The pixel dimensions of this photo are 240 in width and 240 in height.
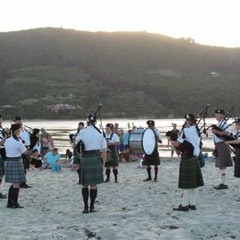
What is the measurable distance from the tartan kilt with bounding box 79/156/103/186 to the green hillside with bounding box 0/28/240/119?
70.6 meters

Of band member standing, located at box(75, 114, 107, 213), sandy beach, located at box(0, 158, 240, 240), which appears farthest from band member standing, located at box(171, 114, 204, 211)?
band member standing, located at box(75, 114, 107, 213)

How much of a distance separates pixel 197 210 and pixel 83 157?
2.28m

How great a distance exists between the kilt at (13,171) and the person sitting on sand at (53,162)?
20.9 ft

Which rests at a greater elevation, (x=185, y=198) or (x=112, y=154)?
(x=112, y=154)

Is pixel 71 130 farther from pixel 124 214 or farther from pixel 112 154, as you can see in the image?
pixel 124 214

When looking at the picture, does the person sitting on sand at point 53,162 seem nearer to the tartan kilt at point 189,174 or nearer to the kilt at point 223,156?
the kilt at point 223,156

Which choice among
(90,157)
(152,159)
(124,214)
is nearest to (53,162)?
(152,159)

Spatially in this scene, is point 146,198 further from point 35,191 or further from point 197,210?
point 35,191

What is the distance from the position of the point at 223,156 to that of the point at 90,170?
3922 millimetres

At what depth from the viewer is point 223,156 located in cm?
1138

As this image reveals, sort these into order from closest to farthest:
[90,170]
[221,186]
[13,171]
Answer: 1. [90,170]
2. [13,171]
3. [221,186]

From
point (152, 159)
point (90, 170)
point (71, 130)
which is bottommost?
point (71, 130)

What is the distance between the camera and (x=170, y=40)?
154375 millimetres

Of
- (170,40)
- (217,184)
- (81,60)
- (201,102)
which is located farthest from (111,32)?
(217,184)
